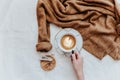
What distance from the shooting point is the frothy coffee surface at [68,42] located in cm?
174

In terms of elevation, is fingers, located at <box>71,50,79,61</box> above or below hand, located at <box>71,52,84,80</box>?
above

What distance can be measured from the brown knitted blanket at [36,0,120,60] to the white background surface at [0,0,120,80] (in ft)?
0.14

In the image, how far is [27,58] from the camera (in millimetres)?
1761

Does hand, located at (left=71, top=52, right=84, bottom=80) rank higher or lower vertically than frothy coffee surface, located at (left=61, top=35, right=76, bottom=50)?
lower

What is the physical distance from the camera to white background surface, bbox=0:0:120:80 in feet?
5.72

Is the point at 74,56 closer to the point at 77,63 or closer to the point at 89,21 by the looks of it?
the point at 77,63

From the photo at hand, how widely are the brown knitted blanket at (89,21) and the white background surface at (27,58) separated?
4cm

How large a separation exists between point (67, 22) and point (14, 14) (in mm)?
301

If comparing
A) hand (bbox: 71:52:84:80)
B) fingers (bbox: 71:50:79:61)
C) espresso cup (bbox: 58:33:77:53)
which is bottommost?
hand (bbox: 71:52:84:80)

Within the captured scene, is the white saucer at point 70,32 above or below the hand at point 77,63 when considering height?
above

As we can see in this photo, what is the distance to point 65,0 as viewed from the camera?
1.78m

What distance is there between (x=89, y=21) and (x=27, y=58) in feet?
1.29

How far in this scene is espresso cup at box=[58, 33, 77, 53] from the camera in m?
1.74

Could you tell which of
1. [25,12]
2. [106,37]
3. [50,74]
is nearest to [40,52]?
[50,74]
